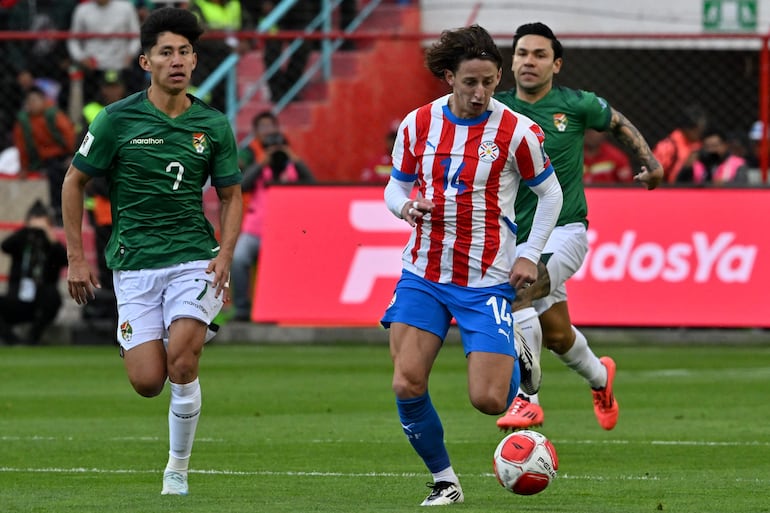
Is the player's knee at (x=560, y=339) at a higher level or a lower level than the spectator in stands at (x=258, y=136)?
higher

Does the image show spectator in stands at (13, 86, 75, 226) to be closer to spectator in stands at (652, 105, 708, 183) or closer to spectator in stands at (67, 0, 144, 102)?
spectator in stands at (67, 0, 144, 102)

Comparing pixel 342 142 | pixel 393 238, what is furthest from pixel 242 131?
pixel 393 238

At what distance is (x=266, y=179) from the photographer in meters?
19.4

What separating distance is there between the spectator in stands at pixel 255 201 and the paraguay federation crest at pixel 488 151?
11122 millimetres

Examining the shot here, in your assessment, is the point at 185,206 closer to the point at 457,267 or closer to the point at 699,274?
the point at 457,267

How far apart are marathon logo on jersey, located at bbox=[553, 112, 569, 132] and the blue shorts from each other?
2574mm

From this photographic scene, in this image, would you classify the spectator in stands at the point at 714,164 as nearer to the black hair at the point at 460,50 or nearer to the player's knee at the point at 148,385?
the black hair at the point at 460,50

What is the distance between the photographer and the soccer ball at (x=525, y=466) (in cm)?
800

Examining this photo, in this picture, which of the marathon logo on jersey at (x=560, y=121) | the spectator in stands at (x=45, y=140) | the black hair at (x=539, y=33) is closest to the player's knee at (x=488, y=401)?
the marathon logo on jersey at (x=560, y=121)

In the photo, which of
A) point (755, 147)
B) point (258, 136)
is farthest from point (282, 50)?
point (755, 147)

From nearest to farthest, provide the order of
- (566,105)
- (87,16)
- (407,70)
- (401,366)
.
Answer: (401,366) → (566,105) → (87,16) → (407,70)

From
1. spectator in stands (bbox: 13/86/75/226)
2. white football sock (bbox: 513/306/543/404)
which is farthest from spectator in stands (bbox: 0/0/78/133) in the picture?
white football sock (bbox: 513/306/543/404)

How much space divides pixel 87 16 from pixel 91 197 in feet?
10.3

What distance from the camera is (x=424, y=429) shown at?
8164mm
